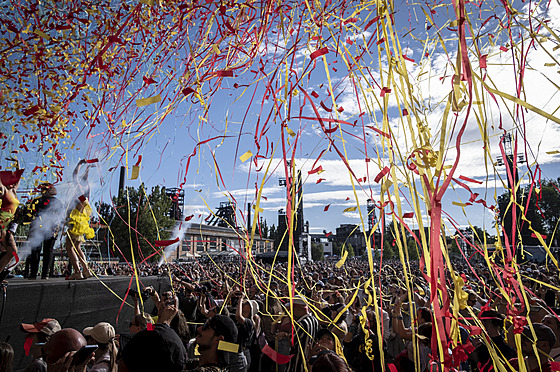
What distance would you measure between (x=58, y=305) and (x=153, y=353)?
408 cm

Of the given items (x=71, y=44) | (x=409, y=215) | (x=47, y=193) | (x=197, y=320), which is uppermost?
(x=71, y=44)

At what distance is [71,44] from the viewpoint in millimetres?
2957

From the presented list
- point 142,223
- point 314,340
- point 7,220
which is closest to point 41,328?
point 7,220

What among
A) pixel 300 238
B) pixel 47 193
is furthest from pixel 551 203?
pixel 47 193

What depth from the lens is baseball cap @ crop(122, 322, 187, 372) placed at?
182cm

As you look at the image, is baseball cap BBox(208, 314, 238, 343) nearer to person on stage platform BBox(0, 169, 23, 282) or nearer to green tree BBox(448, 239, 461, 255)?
green tree BBox(448, 239, 461, 255)

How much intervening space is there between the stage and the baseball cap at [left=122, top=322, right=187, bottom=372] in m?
2.49

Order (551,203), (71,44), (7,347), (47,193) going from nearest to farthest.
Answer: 1. (7,347)
2. (71,44)
3. (47,193)
4. (551,203)

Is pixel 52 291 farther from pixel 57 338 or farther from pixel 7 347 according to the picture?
pixel 57 338

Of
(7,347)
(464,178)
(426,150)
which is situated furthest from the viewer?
(7,347)

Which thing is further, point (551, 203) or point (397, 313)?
point (551, 203)

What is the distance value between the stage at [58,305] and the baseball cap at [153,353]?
249 centimetres

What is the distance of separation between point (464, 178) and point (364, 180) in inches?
21.3

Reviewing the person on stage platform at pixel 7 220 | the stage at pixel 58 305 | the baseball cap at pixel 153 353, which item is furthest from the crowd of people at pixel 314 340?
the person on stage platform at pixel 7 220
